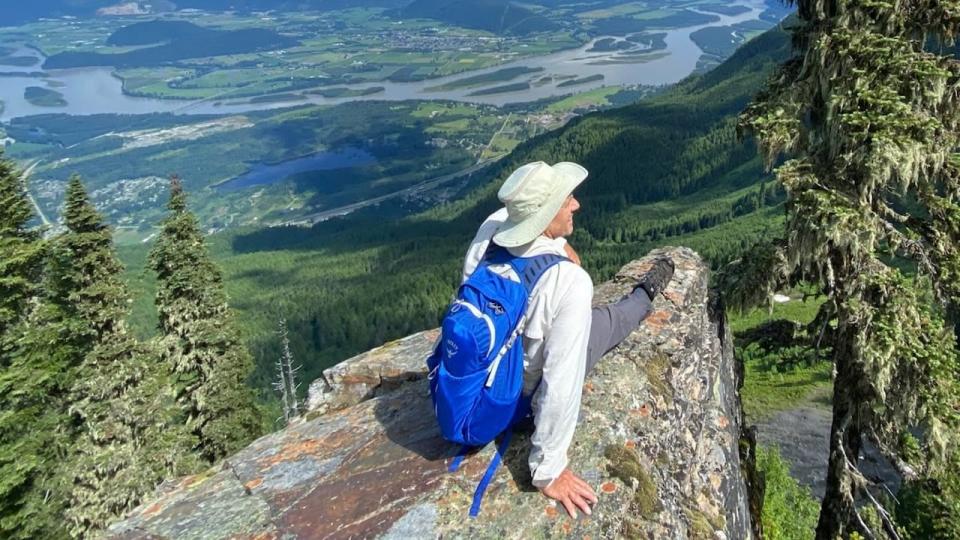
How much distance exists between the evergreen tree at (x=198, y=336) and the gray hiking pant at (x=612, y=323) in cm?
2037

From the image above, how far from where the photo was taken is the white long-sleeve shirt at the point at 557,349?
21.0 feet

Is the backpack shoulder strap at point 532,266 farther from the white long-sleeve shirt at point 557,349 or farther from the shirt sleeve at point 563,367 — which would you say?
the shirt sleeve at point 563,367

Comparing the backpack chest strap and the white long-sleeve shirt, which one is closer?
the white long-sleeve shirt

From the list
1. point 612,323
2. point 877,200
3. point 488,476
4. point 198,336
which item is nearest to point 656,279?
point 612,323

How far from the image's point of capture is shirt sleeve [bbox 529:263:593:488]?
6410 mm

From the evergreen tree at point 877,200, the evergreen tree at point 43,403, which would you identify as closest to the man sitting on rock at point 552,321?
the evergreen tree at point 877,200

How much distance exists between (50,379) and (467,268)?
1865cm

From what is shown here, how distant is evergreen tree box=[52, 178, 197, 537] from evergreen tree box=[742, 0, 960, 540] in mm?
20683

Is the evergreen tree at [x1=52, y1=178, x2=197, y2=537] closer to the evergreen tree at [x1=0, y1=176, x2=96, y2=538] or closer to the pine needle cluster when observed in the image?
the pine needle cluster

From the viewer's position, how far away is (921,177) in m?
10.5

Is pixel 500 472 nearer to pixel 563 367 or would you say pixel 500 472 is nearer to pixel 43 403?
pixel 563 367

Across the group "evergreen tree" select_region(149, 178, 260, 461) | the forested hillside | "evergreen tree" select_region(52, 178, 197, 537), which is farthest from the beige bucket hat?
the forested hillside

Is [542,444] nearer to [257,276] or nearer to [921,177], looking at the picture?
[921,177]

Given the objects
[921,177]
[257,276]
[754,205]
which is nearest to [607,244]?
[754,205]
